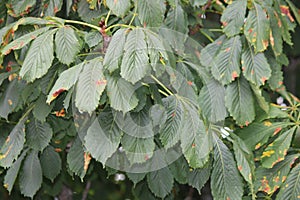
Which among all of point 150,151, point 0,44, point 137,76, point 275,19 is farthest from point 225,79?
point 0,44

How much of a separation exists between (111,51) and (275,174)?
814 mm

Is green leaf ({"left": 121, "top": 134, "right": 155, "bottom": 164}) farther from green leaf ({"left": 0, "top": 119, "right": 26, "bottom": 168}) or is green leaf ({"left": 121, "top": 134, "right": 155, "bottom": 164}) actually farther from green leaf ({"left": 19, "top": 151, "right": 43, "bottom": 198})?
green leaf ({"left": 19, "top": 151, "right": 43, "bottom": 198})

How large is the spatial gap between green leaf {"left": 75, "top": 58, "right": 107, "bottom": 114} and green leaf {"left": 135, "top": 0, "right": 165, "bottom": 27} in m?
0.26

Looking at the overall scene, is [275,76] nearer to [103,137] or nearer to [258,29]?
[258,29]

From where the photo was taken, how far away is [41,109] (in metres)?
1.77

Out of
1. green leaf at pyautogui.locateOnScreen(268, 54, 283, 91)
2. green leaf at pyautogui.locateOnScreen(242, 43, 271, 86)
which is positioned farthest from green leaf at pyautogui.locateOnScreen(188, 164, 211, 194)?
green leaf at pyautogui.locateOnScreen(268, 54, 283, 91)

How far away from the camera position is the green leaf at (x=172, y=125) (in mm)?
1603

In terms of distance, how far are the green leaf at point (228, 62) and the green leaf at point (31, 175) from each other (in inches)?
27.3

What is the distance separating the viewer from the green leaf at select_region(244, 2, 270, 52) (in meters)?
1.87

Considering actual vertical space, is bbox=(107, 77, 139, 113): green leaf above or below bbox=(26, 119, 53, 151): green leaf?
above

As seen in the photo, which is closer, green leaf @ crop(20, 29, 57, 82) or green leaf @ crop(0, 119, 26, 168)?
green leaf @ crop(20, 29, 57, 82)

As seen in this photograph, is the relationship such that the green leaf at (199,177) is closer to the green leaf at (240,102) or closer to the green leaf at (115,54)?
the green leaf at (240,102)

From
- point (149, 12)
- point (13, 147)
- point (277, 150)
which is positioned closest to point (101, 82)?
point (149, 12)

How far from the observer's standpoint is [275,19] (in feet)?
6.50
